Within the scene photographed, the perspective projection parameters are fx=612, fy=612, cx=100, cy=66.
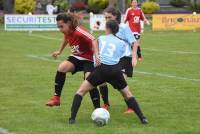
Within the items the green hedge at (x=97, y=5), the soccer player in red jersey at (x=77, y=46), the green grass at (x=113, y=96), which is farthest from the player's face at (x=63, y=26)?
the green hedge at (x=97, y=5)

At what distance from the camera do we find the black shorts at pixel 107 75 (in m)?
9.03

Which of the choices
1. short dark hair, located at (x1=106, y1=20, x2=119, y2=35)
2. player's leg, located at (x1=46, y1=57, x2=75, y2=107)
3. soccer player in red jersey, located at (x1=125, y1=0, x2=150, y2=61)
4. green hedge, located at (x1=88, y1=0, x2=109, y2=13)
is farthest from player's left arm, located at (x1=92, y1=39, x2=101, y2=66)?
green hedge, located at (x1=88, y1=0, x2=109, y2=13)

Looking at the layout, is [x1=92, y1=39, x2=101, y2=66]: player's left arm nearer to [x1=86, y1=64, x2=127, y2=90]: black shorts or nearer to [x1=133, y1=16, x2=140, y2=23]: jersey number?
[x1=86, y1=64, x2=127, y2=90]: black shorts

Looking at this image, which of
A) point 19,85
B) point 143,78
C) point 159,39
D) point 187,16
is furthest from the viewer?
point 187,16

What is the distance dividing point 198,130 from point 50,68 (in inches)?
370

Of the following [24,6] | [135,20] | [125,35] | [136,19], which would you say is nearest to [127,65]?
[125,35]

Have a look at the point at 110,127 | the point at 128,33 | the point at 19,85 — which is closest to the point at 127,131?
the point at 110,127

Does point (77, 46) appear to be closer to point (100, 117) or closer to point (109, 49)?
point (109, 49)

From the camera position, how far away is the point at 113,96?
1255 centimetres

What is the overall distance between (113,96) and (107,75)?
11.6 ft

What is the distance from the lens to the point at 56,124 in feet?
30.9

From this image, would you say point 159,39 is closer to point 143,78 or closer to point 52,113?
point 143,78

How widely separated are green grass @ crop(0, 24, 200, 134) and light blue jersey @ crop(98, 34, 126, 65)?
39.9 inches

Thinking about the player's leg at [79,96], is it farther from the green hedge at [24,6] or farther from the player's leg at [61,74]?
the green hedge at [24,6]
